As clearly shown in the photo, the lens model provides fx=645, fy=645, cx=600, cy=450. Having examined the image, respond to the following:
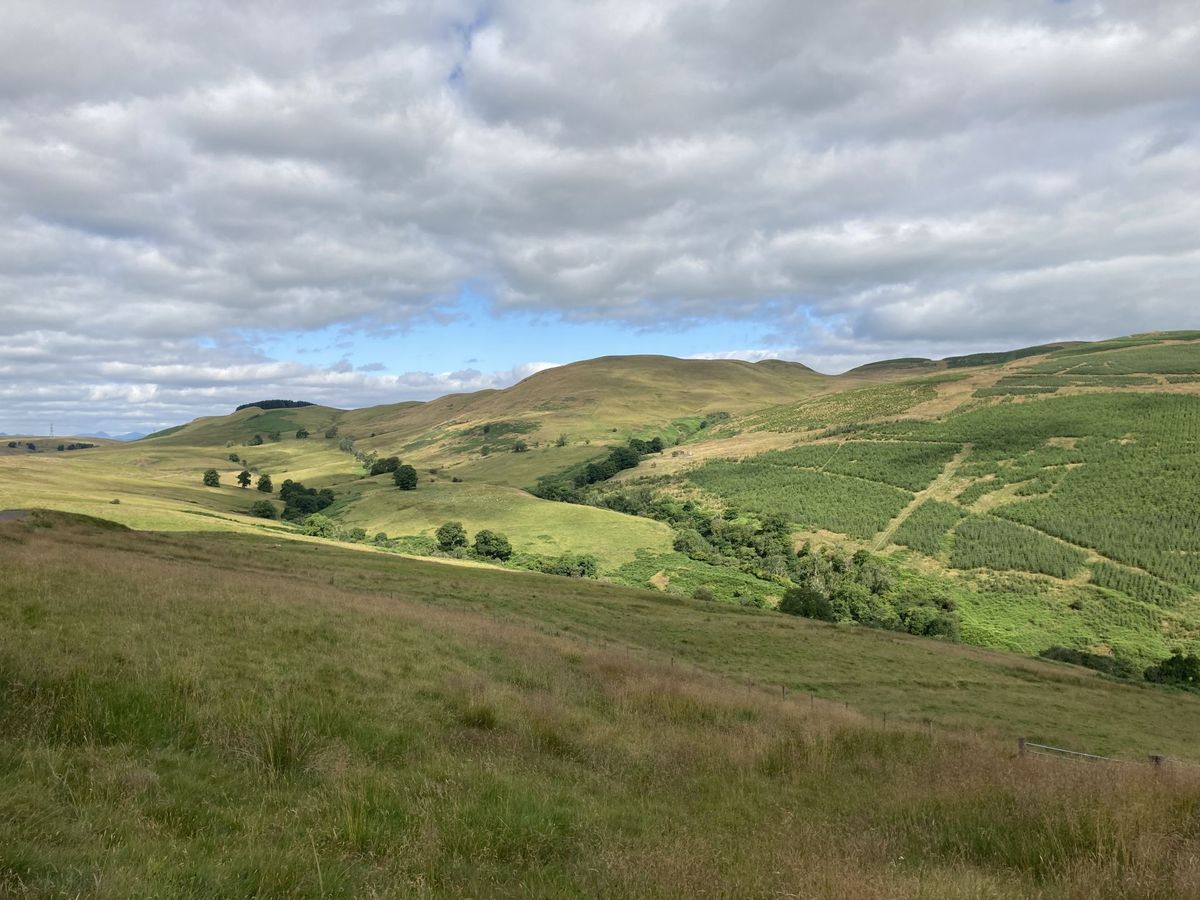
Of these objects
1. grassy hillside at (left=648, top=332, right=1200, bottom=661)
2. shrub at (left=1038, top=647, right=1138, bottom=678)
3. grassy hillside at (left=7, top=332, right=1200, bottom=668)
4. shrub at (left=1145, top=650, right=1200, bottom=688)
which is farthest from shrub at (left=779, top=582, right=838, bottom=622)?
shrub at (left=1145, top=650, right=1200, bottom=688)

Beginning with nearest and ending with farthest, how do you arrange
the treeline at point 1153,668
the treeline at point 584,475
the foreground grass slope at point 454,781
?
the foreground grass slope at point 454,781 < the treeline at point 1153,668 < the treeline at point 584,475

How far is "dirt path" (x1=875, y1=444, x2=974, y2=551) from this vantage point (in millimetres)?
95106

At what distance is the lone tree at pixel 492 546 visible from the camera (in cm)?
8412

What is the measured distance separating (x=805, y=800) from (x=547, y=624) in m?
22.4

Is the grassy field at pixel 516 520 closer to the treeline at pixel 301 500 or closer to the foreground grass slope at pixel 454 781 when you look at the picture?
the treeline at pixel 301 500

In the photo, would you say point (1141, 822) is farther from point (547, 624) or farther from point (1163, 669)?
point (1163, 669)

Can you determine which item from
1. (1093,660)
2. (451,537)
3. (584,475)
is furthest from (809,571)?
(584,475)

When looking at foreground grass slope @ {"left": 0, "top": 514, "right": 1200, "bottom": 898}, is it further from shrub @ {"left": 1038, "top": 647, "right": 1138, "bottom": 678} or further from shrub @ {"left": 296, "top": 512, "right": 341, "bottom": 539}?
shrub @ {"left": 296, "top": 512, "right": 341, "bottom": 539}

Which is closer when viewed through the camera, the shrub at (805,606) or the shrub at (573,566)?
the shrub at (805,606)

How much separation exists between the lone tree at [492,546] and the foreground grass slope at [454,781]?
67499 mm

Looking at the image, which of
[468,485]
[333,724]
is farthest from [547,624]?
[468,485]

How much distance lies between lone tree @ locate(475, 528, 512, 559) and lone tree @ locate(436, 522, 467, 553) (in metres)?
3.16

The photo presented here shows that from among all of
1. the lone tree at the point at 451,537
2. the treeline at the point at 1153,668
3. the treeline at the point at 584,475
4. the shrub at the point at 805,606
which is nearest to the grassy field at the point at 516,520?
the lone tree at the point at 451,537

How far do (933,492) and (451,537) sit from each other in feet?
257
